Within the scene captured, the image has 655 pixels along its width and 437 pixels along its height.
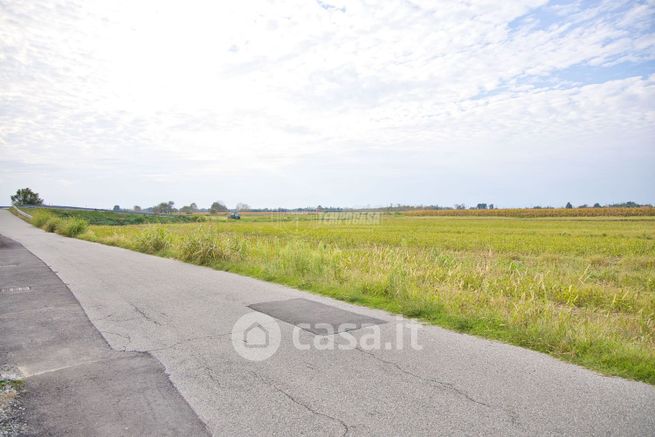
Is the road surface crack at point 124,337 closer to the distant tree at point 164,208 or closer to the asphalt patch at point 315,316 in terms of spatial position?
the asphalt patch at point 315,316

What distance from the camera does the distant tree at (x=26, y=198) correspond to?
338ft

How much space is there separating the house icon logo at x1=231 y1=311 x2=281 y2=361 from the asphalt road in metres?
0.09

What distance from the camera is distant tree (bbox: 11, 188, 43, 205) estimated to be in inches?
4054

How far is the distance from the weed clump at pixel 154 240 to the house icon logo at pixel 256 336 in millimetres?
12525

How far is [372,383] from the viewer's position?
4.32 meters

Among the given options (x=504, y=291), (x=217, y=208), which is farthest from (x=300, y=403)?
(x=217, y=208)

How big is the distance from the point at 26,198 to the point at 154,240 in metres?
108

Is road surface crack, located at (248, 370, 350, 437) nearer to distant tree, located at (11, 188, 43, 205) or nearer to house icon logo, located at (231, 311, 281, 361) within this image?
house icon logo, located at (231, 311, 281, 361)

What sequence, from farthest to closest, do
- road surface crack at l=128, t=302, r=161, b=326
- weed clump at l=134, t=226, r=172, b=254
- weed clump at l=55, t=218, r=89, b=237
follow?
weed clump at l=55, t=218, r=89, b=237
weed clump at l=134, t=226, r=172, b=254
road surface crack at l=128, t=302, r=161, b=326

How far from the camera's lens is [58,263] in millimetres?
14055

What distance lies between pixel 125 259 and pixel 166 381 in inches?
486

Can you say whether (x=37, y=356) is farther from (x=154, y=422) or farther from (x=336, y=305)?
(x=336, y=305)

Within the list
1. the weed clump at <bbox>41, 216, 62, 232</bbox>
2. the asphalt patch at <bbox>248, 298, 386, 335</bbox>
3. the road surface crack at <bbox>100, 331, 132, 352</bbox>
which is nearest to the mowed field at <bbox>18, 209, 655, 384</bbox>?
the asphalt patch at <bbox>248, 298, 386, 335</bbox>

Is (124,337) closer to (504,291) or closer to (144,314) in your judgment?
(144,314)
